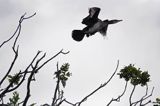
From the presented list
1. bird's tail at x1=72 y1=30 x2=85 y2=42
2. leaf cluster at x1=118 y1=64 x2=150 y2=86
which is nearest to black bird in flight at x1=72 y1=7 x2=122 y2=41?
bird's tail at x1=72 y1=30 x2=85 y2=42

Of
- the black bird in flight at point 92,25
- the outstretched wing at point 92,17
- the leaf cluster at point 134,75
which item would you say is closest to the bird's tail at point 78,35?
the black bird in flight at point 92,25

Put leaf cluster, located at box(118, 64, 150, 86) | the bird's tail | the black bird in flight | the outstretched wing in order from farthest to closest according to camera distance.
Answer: leaf cluster, located at box(118, 64, 150, 86) < the outstretched wing < the black bird in flight < the bird's tail

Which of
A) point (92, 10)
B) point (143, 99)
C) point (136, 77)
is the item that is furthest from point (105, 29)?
point (136, 77)

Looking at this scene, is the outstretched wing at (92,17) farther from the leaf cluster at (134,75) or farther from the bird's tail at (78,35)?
the leaf cluster at (134,75)

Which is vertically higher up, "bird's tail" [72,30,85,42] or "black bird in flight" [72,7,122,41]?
"black bird in flight" [72,7,122,41]

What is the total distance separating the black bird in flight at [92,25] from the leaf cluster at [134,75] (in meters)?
3.42

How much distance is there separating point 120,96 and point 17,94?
118 inches

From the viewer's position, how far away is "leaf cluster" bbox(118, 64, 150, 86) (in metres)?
12.8

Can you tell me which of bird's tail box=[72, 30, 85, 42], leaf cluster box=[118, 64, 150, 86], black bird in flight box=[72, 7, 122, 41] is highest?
leaf cluster box=[118, 64, 150, 86]

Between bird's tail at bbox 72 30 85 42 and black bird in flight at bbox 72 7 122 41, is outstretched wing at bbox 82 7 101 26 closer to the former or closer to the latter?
black bird in flight at bbox 72 7 122 41

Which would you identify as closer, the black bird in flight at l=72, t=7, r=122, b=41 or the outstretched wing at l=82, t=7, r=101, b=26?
the black bird in flight at l=72, t=7, r=122, b=41

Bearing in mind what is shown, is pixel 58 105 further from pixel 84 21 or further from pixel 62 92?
pixel 84 21

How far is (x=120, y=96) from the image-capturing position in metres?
10.9

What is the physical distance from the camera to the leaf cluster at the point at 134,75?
12778 mm
